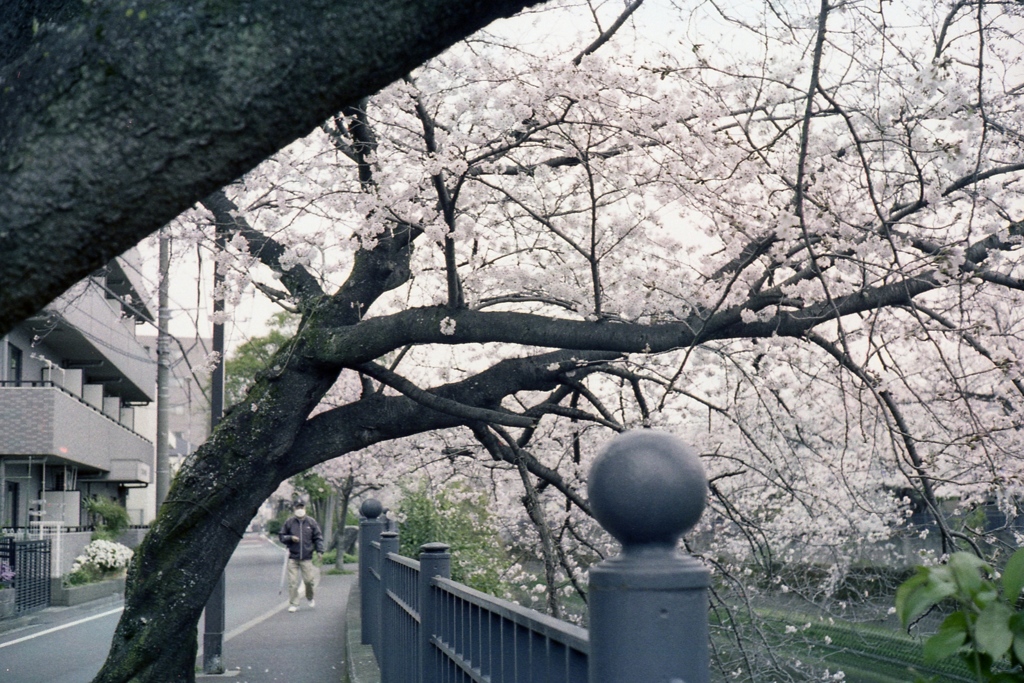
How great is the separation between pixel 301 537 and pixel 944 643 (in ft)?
54.0

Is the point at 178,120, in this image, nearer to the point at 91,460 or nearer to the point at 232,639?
the point at 232,639

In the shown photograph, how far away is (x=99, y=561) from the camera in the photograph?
24.4 metres

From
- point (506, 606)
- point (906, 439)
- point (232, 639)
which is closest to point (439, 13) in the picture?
point (506, 606)

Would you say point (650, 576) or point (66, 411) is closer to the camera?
point (650, 576)

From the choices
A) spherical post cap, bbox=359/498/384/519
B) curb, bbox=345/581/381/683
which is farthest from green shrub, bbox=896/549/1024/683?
spherical post cap, bbox=359/498/384/519

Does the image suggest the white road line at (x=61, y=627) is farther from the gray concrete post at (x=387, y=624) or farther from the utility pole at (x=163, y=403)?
the gray concrete post at (x=387, y=624)

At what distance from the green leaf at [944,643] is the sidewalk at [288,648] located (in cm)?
942

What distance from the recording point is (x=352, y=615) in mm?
14680

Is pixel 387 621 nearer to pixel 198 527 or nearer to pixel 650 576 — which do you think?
pixel 198 527

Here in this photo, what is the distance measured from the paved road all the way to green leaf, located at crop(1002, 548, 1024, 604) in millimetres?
9563

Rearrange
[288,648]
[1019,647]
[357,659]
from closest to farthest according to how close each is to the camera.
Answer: [1019,647] < [357,659] < [288,648]

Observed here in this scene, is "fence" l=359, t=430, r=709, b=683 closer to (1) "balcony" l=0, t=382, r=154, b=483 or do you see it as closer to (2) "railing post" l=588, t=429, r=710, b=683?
(2) "railing post" l=588, t=429, r=710, b=683

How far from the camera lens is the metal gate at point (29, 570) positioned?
1703cm

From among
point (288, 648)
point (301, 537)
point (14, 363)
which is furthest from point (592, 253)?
point (14, 363)
